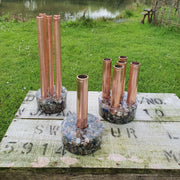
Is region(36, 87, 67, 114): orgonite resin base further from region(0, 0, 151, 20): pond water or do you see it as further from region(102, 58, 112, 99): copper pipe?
region(0, 0, 151, 20): pond water

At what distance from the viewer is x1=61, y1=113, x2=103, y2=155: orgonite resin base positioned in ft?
3.43

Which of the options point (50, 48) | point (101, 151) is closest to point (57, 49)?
point (50, 48)

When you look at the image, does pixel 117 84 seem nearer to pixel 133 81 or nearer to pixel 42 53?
pixel 133 81

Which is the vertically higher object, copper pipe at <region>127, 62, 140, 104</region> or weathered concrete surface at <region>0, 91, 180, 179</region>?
copper pipe at <region>127, 62, 140, 104</region>

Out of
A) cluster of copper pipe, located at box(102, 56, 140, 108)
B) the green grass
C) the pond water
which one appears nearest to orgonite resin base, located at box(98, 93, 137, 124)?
cluster of copper pipe, located at box(102, 56, 140, 108)

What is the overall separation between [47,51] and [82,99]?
463mm

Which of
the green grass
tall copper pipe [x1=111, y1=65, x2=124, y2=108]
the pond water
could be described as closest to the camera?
tall copper pipe [x1=111, y1=65, x2=124, y2=108]

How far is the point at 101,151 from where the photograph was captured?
3.63 feet

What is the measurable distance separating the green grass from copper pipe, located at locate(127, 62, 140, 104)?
117cm

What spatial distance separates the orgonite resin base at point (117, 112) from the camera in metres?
1.26

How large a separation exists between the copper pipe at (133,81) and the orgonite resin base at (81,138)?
0.99 ft

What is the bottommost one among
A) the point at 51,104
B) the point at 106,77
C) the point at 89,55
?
the point at 89,55

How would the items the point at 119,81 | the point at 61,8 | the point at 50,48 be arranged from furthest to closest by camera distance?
the point at 61,8, the point at 50,48, the point at 119,81

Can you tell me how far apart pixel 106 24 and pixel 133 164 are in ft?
15.8
